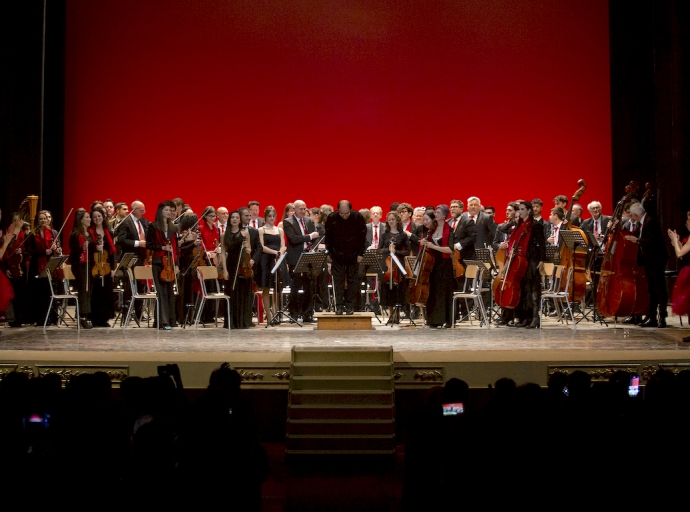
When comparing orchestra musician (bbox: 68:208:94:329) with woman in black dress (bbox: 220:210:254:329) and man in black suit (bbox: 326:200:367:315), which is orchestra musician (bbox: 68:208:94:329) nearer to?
woman in black dress (bbox: 220:210:254:329)

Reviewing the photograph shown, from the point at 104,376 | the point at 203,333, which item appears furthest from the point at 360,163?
the point at 104,376

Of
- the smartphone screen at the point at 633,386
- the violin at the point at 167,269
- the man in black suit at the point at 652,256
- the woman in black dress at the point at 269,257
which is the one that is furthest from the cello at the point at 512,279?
the smartphone screen at the point at 633,386

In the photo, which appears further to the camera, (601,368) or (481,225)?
Answer: (481,225)

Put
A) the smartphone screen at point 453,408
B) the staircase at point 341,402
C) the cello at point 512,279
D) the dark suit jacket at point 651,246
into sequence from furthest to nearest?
the dark suit jacket at point 651,246 → the cello at point 512,279 → the staircase at point 341,402 → the smartphone screen at point 453,408

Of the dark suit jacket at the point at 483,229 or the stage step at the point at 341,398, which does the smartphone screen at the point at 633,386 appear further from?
the dark suit jacket at the point at 483,229

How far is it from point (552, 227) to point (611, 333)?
294 centimetres

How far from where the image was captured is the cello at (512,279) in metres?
8.48

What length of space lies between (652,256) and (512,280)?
160 cm

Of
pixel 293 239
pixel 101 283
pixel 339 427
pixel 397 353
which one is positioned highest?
pixel 293 239

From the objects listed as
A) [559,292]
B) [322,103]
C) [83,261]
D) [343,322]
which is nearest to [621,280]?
[559,292]

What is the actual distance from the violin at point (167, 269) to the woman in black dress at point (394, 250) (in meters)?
2.57

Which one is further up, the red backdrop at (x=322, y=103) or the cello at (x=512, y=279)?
the red backdrop at (x=322, y=103)

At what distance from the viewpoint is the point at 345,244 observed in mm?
9211

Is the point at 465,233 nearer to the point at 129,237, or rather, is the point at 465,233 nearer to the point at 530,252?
the point at 530,252
